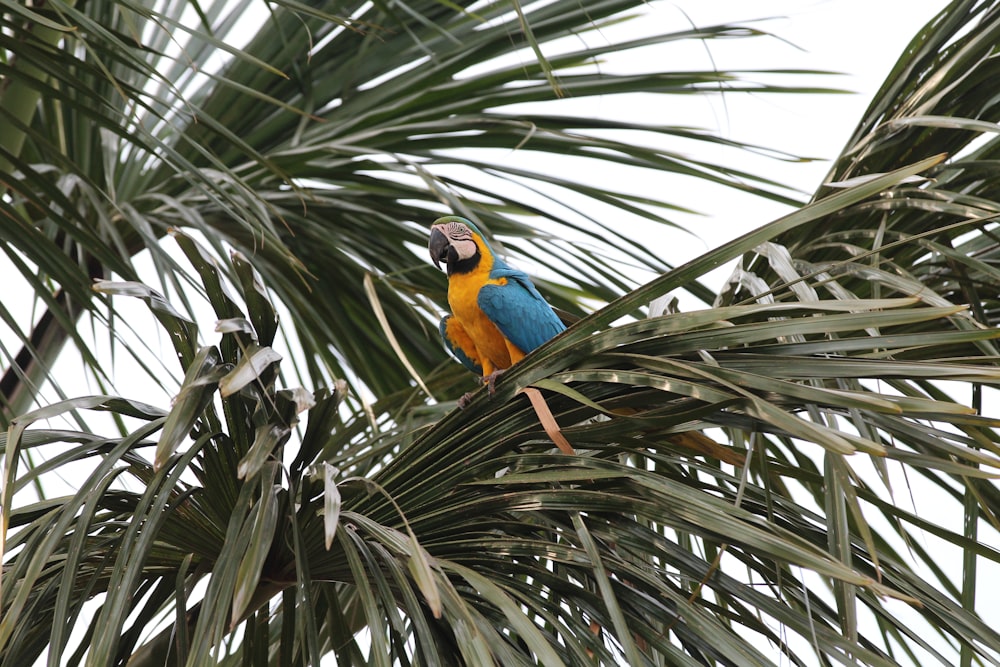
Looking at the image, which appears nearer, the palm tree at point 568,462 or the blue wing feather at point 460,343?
the palm tree at point 568,462

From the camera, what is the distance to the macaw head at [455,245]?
1603 millimetres

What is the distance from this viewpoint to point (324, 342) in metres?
1.83

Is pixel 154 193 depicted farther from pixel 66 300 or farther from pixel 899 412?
pixel 899 412

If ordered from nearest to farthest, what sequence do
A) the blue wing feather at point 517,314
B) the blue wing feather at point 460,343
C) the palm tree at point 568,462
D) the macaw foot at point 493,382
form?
the palm tree at point 568,462, the macaw foot at point 493,382, the blue wing feather at point 517,314, the blue wing feather at point 460,343

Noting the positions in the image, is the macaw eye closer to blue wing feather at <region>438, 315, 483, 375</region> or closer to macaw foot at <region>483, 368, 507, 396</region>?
blue wing feather at <region>438, 315, 483, 375</region>

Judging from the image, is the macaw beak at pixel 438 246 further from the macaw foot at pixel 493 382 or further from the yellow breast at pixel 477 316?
the macaw foot at pixel 493 382

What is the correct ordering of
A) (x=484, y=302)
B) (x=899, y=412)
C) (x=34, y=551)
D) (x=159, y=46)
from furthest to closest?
(x=159, y=46) → (x=484, y=302) → (x=34, y=551) → (x=899, y=412)

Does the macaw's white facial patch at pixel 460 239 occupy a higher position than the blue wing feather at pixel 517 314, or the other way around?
the macaw's white facial patch at pixel 460 239

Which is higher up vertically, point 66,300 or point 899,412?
point 66,300

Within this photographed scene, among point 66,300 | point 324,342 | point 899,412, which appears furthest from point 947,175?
point 66,300

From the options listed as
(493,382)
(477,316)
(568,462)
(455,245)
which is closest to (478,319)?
(477,316)

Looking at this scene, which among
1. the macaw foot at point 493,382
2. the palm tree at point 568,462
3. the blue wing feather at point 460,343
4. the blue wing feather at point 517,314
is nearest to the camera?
the palm tree at point 568,462

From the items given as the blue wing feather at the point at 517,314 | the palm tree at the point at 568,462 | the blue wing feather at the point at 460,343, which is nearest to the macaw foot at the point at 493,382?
the palm tree at the point at 568,462

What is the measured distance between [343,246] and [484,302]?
39 cm
